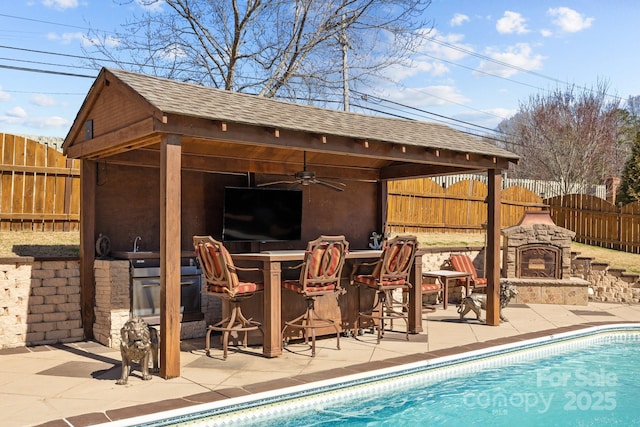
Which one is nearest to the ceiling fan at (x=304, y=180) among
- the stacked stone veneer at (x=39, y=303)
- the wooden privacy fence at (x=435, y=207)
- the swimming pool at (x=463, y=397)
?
the stacked stone veneer at (x=39, y=303)

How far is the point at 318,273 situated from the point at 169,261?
180cm

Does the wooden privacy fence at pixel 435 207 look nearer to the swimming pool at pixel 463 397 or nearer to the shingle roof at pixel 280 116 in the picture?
the shingle roof at pixel 280 116

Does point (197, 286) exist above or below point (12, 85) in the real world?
below

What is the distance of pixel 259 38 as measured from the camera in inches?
584

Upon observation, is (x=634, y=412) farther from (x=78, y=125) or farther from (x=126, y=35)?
(x=126, y=35)

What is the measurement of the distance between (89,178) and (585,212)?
13.5 meters

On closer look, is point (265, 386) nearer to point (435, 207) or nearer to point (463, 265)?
point (463, 265)

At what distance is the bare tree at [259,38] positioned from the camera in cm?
1416

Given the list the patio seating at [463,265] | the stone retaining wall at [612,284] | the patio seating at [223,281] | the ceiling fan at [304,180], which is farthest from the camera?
the stone retaining wall at [612,284]

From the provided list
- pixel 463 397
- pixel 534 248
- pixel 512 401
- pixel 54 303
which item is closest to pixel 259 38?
pixel 534 248

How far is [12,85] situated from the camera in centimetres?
1725

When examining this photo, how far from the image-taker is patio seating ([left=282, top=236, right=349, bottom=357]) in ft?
20.8

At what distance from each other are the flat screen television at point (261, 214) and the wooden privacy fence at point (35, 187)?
11.5 feet

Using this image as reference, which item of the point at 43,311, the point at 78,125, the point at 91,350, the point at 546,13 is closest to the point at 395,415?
the point at 91,350
